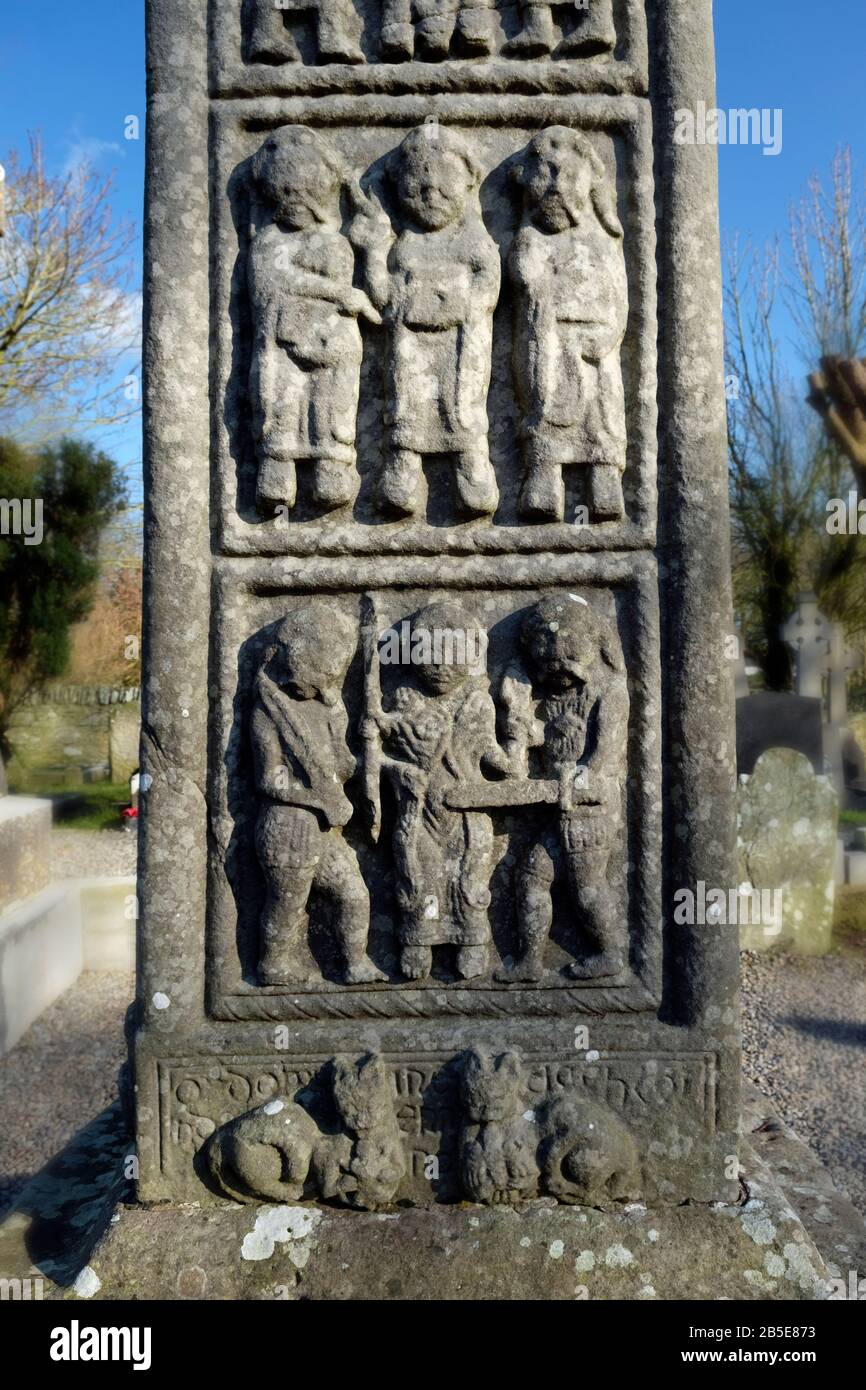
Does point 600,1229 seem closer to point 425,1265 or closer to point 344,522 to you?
point 425,1265

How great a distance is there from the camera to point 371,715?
251 cm

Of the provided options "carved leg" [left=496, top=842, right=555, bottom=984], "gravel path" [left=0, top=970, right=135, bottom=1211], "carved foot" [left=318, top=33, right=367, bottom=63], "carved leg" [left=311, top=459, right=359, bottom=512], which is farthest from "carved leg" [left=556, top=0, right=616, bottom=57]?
"gravel path" [left=0, top=970, right=135, bottom=1211]

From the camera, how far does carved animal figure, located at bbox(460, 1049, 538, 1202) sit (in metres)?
2.38

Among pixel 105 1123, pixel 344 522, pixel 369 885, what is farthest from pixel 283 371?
pixel 105 1123

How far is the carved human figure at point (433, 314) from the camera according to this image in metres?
2.51

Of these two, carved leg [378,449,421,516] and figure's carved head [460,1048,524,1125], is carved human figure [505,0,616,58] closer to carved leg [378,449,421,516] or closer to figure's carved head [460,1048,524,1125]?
carved leg [378,449,421,516]

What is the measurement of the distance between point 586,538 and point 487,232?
35.4 inches

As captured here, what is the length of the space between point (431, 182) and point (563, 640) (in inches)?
49.8

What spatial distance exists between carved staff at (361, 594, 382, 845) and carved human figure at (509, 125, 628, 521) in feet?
1.69

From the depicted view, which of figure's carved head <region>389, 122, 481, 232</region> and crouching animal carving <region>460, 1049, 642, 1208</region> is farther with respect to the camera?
figure's carved head <region>389, 122, 481, 232</region>

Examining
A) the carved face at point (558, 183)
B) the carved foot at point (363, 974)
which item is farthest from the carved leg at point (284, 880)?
the carved face at point (558, 183)

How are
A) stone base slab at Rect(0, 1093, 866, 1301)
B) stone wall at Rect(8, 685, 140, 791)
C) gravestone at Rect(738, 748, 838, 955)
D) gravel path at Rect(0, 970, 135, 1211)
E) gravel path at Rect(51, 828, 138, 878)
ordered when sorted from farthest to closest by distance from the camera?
1. stone wall at Rect(8, 685, 140, 791)
2. gravel path at Rect(51, 828, 138, 878)
3. gravestone at Rect(738, 748, 838, 955)
4. gravel path at Rect(0, 970, 135, 1211)
5. stone base slab at Rect(0, 1093, 866, 1301)

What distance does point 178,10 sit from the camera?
253 centimetres

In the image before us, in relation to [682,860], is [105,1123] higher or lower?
lower
